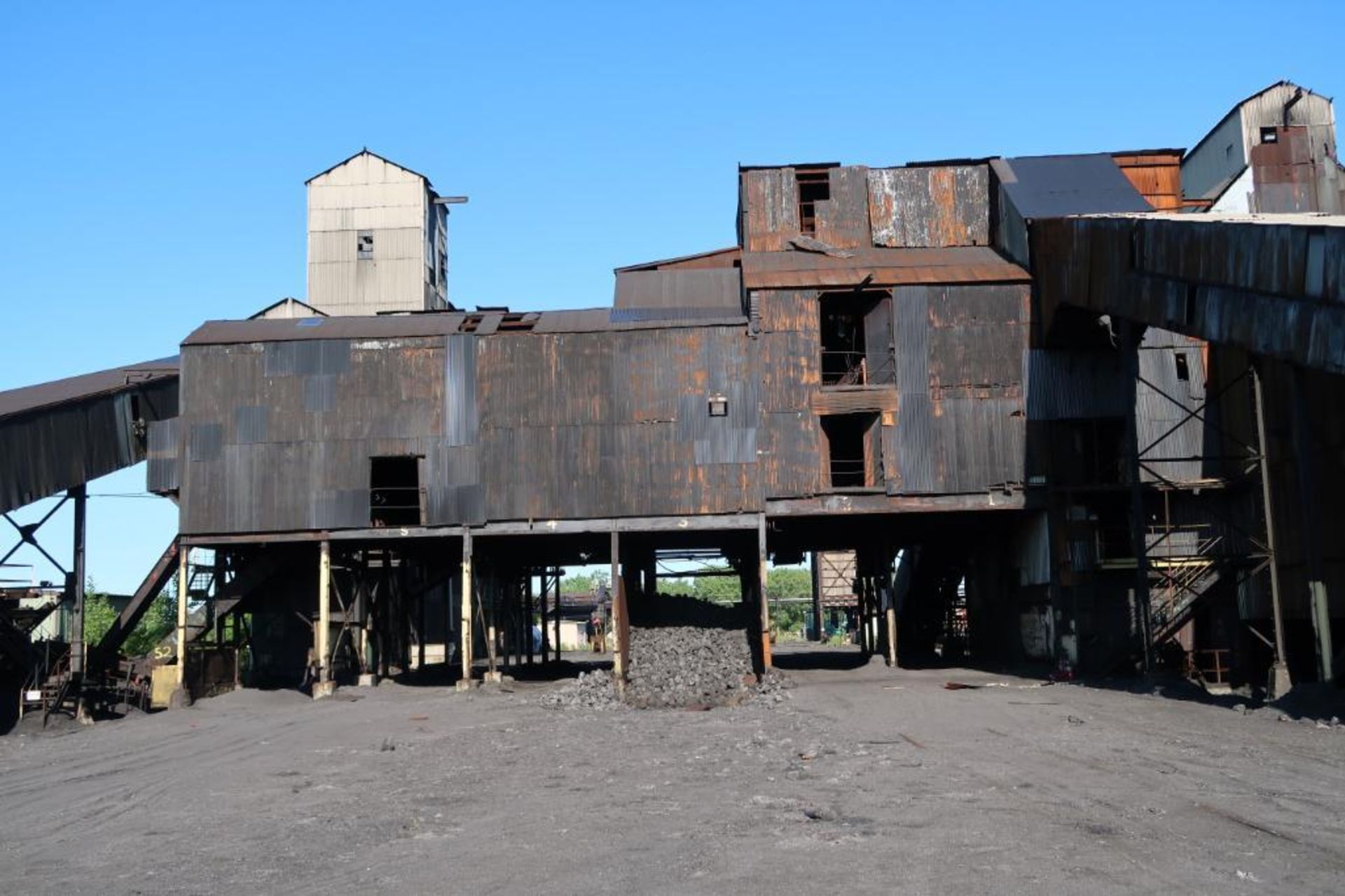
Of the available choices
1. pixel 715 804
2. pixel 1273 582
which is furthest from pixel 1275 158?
pixel 715 804

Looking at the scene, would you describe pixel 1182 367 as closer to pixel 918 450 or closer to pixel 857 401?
pixel 918 450

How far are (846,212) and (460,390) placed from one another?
40.3 feet

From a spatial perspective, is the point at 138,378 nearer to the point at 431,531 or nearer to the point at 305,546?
the point at 305,546

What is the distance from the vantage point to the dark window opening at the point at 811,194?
37.2 meters

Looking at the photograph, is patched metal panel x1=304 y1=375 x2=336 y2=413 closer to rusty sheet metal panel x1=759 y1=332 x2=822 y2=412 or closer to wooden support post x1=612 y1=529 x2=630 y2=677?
wooden support post x1=612 y1=529 x2=630 y2=677

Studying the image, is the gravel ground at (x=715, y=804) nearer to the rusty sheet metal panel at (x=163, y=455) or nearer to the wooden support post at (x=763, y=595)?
the wooden support post at (x=763, y=595)

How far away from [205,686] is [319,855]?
23.4m

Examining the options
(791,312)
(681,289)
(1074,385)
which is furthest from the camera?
(681,289)

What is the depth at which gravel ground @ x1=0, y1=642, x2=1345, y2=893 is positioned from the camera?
11.0 metres

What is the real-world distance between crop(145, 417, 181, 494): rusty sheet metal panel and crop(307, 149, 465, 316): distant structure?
21.0 meters

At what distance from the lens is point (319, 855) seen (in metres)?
12.5

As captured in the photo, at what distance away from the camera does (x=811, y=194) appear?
38.2 meters

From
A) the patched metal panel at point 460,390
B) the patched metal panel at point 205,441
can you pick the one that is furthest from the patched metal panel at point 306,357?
the patched metal panel at point 460,390

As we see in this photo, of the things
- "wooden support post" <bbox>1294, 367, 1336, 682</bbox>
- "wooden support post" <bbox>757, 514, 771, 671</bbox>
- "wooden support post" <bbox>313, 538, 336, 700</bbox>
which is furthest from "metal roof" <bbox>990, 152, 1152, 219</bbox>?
"wooden support post" <bbox>313, 538, 336, 700</bbox>
